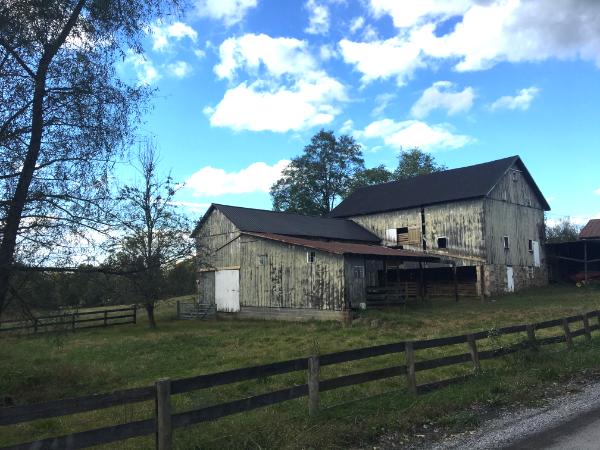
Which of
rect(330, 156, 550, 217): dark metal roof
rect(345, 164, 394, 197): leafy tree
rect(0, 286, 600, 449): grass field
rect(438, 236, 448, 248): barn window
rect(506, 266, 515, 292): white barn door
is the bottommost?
rect(0, 286, 600, 449): grass field

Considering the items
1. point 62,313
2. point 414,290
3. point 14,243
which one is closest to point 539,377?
point 62,313

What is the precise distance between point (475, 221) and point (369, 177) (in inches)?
1129

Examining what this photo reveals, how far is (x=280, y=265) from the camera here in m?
25.5

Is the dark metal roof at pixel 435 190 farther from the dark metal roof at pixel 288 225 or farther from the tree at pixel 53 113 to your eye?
the tree at pixel 53 113

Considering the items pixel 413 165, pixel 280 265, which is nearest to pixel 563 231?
pixel 413 165

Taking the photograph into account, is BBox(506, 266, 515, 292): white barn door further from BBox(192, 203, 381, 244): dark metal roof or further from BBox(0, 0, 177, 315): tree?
BBox(0, 0, 177, 315): tree

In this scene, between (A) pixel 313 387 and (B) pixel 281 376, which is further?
(B) pixel 281 376

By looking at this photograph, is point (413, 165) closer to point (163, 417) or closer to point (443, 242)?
point (443, 242)

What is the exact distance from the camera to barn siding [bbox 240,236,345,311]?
23.2 m

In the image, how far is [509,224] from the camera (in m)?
34.3

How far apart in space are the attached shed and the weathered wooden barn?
14.3 ft

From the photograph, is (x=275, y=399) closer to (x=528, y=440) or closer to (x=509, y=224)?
(x=528, y=440)

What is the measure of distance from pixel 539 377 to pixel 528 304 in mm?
18315

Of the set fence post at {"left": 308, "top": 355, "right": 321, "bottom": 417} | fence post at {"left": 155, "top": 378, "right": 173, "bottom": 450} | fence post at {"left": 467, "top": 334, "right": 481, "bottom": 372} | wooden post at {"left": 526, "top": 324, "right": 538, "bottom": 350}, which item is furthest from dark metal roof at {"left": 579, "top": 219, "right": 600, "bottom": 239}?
fence post at {"left": 155, "top": 378, "right": 173, "bottom": 450}
